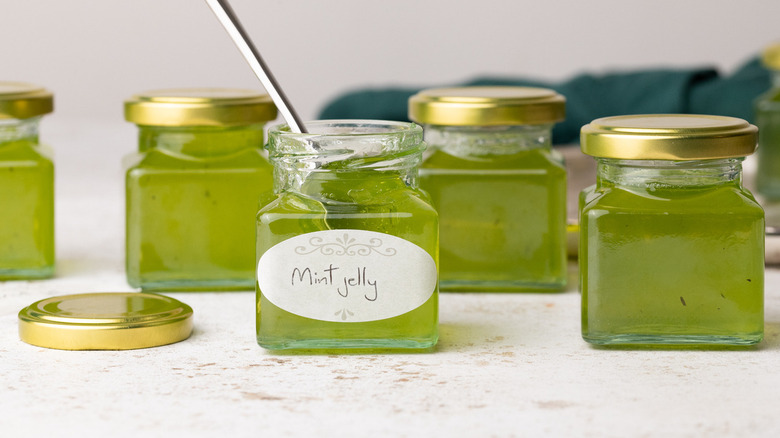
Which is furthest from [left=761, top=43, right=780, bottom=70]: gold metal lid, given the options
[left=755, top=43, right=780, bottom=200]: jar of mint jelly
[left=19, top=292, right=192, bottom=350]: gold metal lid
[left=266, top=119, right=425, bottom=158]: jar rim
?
[left=19, top=292, right=192, bottom=350]: gold metal lid

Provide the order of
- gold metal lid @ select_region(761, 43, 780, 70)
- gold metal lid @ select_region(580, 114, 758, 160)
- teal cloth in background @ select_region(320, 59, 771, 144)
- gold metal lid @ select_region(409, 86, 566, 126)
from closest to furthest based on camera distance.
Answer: gold metal lid @ select_region(580, 114, 758, 160)
gold metal lid @ select_region(409, 86, 566, 126)
gold metal lid @ select_region(761, 43, 780, 70)
teal cloth in background @ select_region(320, 59, 771, 144)

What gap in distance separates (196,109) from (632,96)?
120 cm

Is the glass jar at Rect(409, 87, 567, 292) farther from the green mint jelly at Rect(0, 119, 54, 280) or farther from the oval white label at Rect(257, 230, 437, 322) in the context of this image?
the green mint jelly at Rect(0, 119, 54, 280)

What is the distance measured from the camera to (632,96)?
208 centimetres

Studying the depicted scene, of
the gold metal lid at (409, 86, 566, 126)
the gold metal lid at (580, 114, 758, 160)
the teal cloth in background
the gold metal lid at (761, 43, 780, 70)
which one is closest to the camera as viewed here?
the gold metal lid at (580, 114, 758, 160)

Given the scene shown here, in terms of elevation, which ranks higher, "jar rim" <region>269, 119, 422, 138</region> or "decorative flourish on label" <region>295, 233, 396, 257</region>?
"jar rim" <region>269, 119, 422, 138</region>

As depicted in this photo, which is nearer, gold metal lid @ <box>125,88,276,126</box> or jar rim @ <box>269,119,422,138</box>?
jar rim @ <box>269,119,422,138</box>

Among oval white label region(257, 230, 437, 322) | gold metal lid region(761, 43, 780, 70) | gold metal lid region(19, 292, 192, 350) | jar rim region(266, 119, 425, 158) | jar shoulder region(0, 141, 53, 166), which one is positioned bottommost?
gold metal lid region(19, 292, 192, 350)

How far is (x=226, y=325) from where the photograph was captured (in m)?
0.99

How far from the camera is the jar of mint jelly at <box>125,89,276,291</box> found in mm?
1078

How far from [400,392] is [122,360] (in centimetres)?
24

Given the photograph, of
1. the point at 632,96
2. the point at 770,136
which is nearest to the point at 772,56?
the point at 770,136

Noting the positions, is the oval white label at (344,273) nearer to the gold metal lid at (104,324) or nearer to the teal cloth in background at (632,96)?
the gold metal lid at (104,324)

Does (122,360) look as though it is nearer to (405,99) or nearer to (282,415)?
(282,415)
